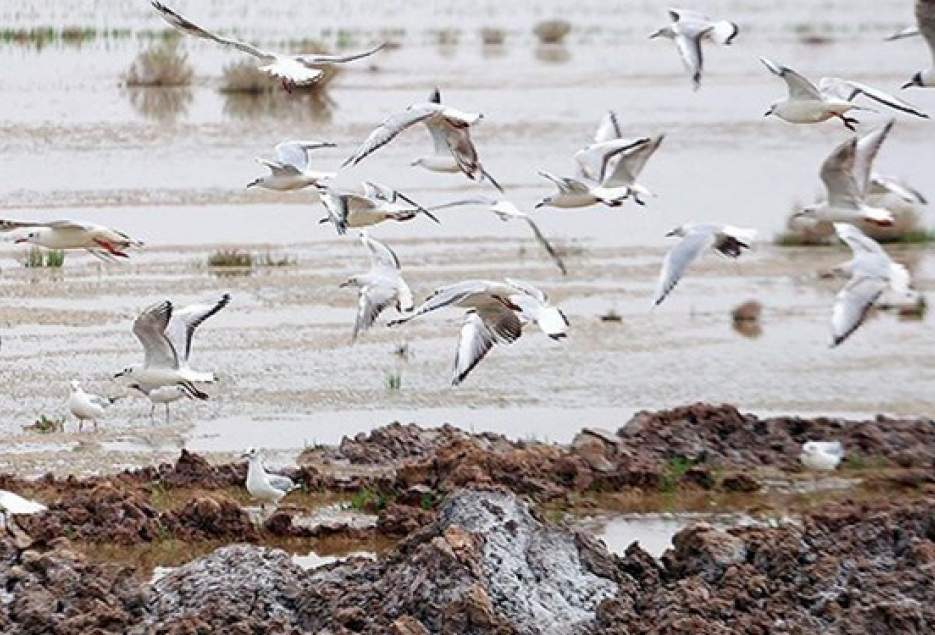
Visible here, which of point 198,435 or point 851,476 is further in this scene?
point 198,435

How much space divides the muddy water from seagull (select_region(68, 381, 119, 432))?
0.16 meters

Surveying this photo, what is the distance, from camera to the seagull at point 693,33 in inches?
557

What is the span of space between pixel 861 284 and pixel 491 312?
2.14 meters

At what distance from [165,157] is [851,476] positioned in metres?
15.7

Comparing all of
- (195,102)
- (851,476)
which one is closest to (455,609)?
(851,476)

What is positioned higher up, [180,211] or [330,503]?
[330,503]

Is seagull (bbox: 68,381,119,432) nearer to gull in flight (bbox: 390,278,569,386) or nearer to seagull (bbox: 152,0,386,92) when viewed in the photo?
gull in flight (bbox: 390,278,569,386)

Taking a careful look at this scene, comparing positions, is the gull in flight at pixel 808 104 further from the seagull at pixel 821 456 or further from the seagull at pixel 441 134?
the seagull at pixel 821 456

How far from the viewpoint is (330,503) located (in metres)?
14.9

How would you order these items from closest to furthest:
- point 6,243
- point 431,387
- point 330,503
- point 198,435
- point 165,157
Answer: point 330,503 → point 198,435 → point 431,387 → point 6,243 → point 165,157

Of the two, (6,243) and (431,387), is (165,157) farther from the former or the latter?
(431,387)

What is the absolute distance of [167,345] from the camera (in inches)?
Result: 580

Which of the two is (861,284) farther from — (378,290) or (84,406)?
(84,406)

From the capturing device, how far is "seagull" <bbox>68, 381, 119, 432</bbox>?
16.3m
